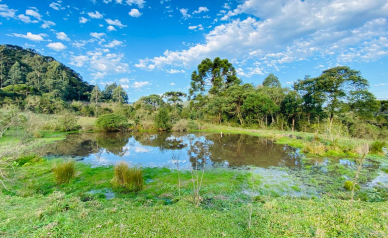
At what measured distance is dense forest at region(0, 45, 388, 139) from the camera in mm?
17859

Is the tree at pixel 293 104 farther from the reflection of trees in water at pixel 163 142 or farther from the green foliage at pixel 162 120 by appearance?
the green foliage at pixel 162 120

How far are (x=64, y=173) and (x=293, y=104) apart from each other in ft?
79.0

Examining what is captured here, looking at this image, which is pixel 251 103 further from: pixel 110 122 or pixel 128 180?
pixel 128 180

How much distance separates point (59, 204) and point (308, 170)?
30.2ft

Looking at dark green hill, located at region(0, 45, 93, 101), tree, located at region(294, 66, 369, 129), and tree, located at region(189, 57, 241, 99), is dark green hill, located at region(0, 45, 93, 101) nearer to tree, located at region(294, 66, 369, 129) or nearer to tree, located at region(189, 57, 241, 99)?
tree, located at region(189, 57, 241, 99)

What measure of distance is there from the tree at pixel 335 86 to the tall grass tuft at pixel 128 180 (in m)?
21.4

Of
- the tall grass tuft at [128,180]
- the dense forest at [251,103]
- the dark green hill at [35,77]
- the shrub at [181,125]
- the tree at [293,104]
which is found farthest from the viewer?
the dark green hill at [35,77]

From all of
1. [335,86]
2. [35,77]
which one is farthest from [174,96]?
[35,77]

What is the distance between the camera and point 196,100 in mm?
32125

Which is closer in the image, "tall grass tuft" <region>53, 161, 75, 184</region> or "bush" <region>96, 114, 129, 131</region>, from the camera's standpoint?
"tall grass tuft" <region>53, 161, 75, 184</region>

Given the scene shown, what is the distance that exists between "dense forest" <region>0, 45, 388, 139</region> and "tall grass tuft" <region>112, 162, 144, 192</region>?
511 inches

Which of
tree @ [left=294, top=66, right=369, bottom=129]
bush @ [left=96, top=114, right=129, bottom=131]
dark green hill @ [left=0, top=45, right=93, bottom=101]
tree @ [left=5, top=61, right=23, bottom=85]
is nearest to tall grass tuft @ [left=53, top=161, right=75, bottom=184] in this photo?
bush @ [left=96, top=114, right=129, bottom=131]

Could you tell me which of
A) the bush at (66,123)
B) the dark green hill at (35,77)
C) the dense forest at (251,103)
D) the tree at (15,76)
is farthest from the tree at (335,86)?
the tree at (15,76)

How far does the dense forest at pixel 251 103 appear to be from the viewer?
1786cm
